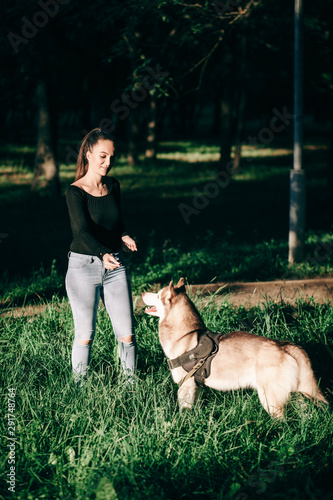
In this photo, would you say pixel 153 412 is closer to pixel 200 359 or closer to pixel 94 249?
pixel 200 359

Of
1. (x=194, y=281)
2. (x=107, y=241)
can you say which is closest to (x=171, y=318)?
(x=107, y=241)

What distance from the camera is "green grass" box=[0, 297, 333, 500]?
3104mm

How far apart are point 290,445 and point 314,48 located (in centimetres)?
1509

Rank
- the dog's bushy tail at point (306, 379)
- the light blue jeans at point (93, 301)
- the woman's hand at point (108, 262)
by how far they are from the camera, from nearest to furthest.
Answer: the dog's bushy tail at point (306, 379), the woman's hand at point (108, 262), the light blue jeans at point (93, 301)

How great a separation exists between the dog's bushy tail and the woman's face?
186cm

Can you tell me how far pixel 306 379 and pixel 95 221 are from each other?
1870 millimetres

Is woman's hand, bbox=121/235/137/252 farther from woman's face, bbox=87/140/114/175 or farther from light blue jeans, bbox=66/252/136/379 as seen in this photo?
woman's face, bbox=87/140/114/175

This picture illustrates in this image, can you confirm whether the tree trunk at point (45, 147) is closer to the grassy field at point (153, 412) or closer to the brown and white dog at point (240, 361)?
the grassy field at point (153, 412)

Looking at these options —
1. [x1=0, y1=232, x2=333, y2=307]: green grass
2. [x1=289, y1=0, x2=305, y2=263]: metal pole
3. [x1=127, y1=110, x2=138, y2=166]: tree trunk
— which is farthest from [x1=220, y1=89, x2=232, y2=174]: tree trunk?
[x1=289, y1=0, x2=305, y2=263]: metal pole

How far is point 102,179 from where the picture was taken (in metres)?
4.23

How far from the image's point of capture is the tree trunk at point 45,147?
50.8 ft

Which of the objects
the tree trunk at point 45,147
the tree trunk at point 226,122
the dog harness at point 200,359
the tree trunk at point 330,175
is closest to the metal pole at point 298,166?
the dog harness at point 200,359

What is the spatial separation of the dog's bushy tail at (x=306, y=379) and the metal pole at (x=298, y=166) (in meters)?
4.53

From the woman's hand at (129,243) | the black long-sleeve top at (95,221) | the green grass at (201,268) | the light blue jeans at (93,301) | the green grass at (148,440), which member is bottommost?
the green grass at (148,440)
